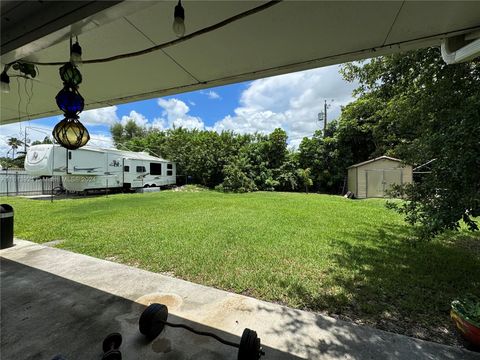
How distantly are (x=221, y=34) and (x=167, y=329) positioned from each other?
270 centimetres

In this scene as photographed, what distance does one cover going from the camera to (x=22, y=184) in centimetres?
1357

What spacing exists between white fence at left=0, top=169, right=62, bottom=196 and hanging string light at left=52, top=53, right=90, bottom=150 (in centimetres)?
1294

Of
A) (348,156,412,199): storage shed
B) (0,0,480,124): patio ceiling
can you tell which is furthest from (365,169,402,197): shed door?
(0,0,480,124): patio ceiling

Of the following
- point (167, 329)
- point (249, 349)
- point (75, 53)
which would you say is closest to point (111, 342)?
point (167, 329)

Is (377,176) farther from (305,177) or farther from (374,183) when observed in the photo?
(305,177)

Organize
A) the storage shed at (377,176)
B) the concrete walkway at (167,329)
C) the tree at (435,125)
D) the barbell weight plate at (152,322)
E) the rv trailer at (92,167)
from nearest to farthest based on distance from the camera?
the concrete walkway at (167,329) → the barbell weight plate at (152,322) → the tree at (435,125) → the rv trailer at (92,167) → the storage shed at (377,176)

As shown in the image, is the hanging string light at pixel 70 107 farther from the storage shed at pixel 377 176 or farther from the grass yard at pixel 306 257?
the storage shed at pixel 377 176

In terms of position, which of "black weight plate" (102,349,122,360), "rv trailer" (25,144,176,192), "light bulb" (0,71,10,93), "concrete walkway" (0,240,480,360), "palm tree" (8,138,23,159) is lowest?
"concrete walkway" (0,240,480,360)

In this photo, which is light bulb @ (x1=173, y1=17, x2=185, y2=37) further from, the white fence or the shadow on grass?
the white fence

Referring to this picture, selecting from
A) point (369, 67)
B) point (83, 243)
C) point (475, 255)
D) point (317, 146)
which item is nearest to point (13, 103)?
point (83, 243)

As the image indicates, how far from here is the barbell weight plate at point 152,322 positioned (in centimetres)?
202

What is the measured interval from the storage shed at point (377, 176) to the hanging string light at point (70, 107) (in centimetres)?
1422

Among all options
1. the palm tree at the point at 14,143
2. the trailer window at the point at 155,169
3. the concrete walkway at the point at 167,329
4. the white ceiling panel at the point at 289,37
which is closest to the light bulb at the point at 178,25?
the white ceiling panel at the point at 289,37

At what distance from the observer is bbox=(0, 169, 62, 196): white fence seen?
12977mm
